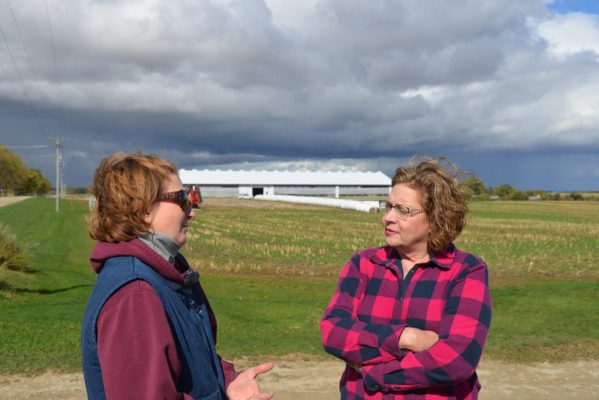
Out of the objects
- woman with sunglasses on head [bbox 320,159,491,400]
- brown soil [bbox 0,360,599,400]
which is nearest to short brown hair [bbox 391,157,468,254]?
woman with sunglasses on head [bbox 320,159,491,400]

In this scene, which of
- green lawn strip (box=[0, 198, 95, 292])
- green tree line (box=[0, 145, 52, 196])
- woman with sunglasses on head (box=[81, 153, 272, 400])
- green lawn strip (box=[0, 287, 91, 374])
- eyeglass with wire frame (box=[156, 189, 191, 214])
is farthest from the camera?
green tree line (box=[0, 145, 52, 196])

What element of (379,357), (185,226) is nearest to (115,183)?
(185,226)

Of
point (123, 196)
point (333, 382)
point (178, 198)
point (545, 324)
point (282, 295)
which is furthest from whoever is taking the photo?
point (282, 295)

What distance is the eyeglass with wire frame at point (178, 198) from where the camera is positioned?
2.13 meters

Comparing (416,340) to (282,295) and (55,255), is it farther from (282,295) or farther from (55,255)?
(55,255)

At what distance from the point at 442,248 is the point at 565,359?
561cm

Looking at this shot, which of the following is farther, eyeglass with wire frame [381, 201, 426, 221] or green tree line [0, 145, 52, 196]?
green tree line [0, 145, 52, 196]

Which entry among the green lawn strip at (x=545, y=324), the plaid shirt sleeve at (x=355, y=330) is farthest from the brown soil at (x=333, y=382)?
the plaid shirt sleeve at (x=355, y=330)

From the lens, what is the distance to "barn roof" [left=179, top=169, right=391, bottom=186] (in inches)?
4011

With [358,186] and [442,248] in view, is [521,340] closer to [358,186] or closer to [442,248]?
[442,248]

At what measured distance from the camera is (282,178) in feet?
352

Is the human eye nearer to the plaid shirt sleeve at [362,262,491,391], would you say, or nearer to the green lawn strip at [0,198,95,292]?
the plaid shirt sleeve at [362,262,491,391]

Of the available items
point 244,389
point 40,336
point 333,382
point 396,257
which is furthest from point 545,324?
point 244,389

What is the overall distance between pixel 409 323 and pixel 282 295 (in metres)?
10.0
